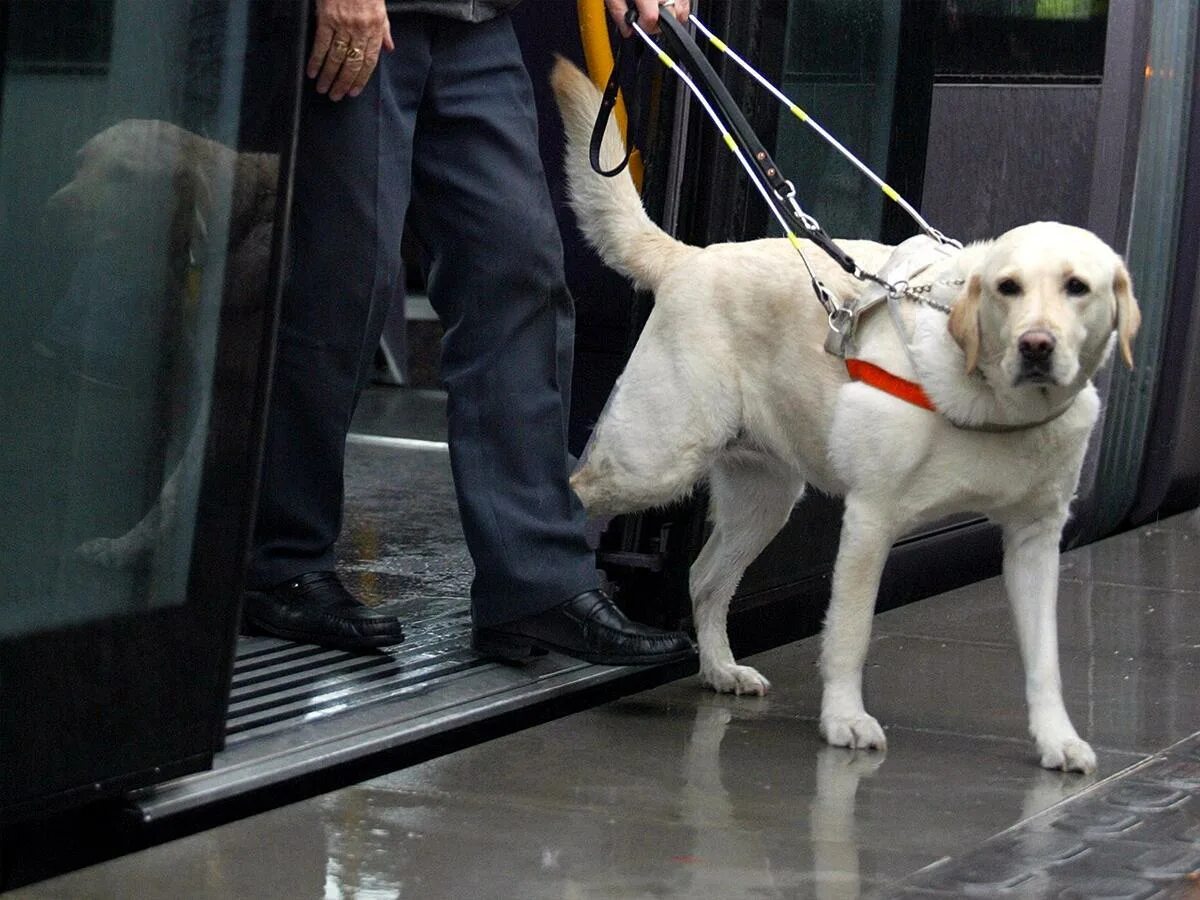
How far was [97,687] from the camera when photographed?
3.10 m

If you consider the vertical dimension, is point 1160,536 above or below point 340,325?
below

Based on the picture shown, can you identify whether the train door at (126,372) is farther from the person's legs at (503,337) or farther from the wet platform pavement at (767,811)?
the person's legs at (503,337)

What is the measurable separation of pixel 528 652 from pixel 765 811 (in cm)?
89

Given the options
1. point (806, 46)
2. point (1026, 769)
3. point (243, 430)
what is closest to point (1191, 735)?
point (1026, 769)

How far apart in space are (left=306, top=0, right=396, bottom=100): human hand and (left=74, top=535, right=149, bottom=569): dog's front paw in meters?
1.09

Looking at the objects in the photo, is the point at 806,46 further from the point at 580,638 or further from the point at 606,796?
the point at 606,796

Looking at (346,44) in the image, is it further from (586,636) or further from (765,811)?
(765,811)

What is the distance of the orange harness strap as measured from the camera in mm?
4039

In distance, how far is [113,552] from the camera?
3.14m

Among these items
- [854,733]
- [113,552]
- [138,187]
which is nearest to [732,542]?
[854,733]

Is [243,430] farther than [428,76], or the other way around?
[428,76]

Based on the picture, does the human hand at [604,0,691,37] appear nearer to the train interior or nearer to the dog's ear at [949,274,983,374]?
the train interior

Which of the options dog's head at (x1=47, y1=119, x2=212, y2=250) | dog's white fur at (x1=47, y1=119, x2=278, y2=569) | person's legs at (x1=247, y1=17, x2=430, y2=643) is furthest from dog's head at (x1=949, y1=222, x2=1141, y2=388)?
dog's head at (x1=47, y1=119, x2=212, y2=250)

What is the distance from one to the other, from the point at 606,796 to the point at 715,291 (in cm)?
129
